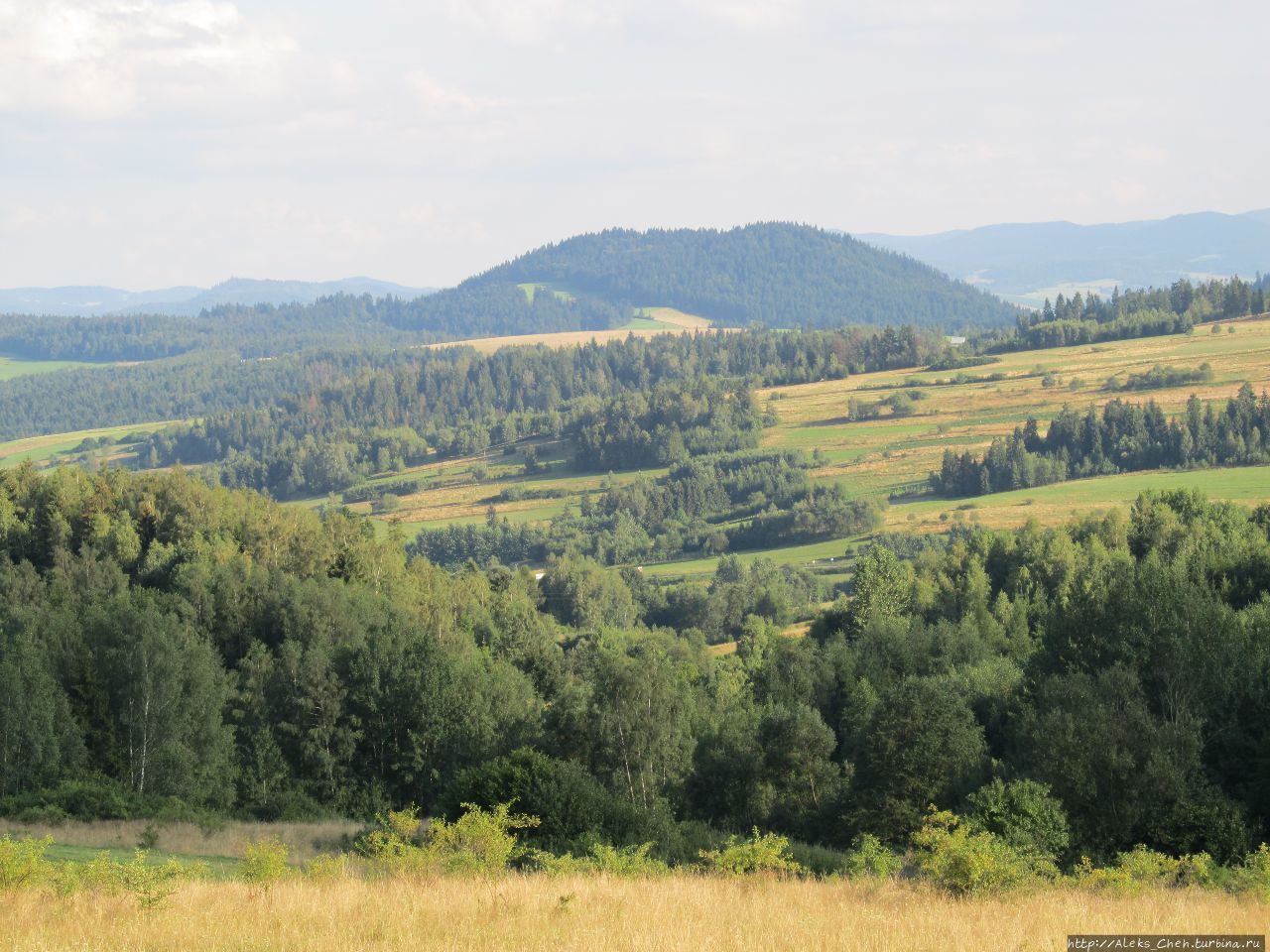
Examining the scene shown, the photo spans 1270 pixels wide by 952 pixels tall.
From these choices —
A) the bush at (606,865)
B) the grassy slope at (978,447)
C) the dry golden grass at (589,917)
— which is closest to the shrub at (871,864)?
the dry golden grass at (589,917)

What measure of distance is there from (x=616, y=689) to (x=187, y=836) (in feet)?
52.5

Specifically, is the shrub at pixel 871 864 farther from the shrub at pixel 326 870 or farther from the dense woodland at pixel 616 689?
the shrub at pixel 326 870

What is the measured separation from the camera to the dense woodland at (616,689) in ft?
119

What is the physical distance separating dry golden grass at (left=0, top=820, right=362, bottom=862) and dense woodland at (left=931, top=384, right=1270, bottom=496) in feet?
400

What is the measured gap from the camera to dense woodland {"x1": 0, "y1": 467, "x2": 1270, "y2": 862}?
36.3m

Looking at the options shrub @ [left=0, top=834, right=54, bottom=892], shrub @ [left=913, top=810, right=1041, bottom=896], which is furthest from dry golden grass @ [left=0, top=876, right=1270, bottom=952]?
shrub @ [left=0, top=834, right=54, bottom=892]

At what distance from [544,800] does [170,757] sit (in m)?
26.5

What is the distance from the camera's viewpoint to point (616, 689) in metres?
49.8

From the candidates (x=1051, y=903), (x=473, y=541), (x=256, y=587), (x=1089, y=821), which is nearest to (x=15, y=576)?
(x=256, y=587)

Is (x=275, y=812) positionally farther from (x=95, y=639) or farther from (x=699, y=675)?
(x=699, y=675)

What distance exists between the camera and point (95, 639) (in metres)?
61.8

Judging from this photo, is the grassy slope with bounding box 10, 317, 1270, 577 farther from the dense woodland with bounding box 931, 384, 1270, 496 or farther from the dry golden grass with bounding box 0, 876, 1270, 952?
the dry golden grass with bounding box 0, 876, 1270, 952

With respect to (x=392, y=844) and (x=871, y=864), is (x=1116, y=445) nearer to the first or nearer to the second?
(x=871, y=864)

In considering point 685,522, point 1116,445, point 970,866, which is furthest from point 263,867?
point 685,522
